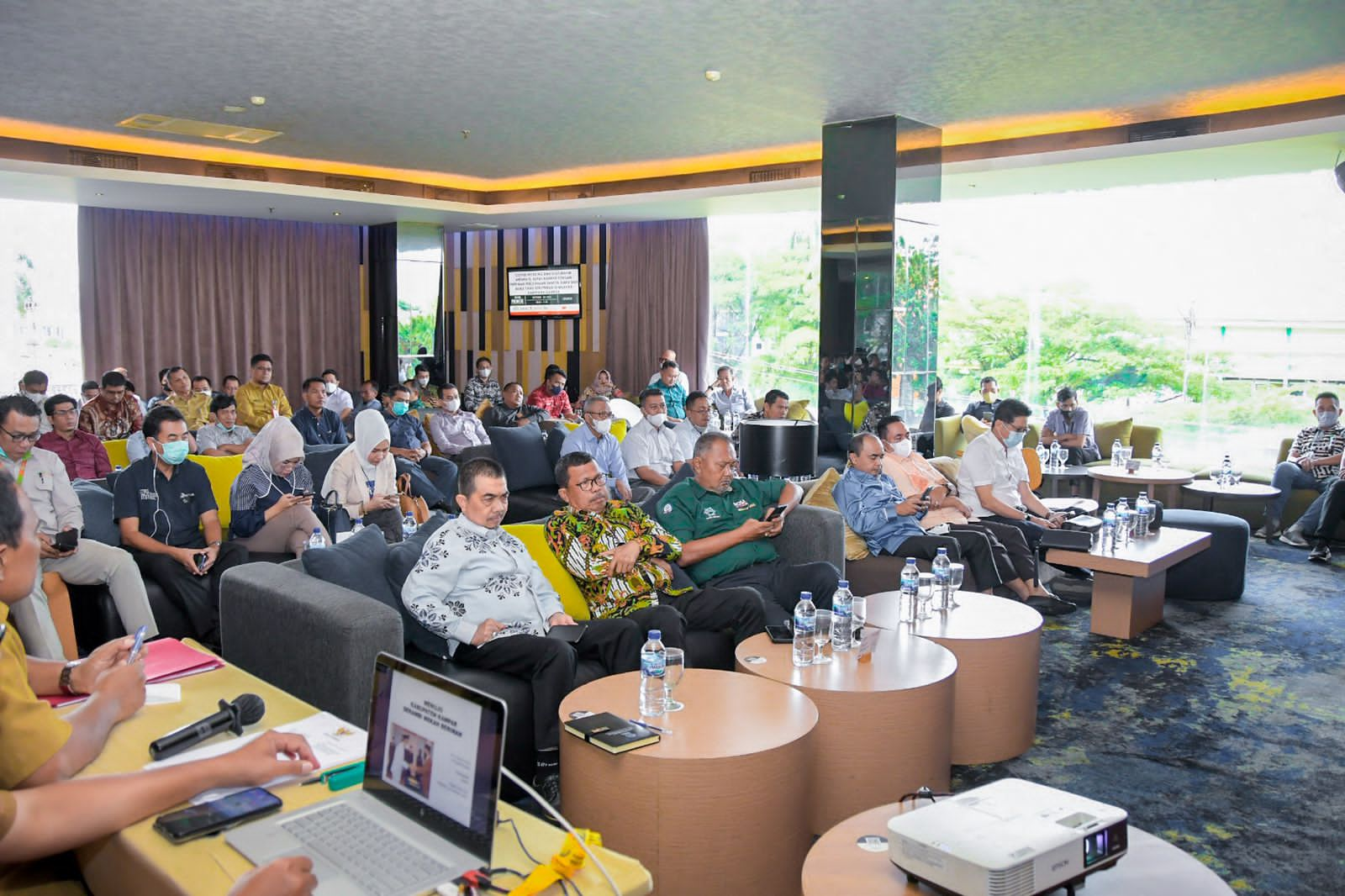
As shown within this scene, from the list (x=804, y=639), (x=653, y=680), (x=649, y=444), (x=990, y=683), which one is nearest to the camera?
(x=653, y=680)

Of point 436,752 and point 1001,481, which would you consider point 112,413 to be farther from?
point 436,752

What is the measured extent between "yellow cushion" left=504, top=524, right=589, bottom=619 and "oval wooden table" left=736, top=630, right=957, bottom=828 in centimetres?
114

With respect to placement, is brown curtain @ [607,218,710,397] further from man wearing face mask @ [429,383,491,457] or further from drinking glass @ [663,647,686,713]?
drinking glass @ [663,647,686,713]

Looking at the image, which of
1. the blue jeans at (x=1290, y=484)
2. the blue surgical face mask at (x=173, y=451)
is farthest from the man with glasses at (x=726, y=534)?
the blue jeans at (x=1290, y=484)

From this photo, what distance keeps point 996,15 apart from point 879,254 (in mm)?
2700

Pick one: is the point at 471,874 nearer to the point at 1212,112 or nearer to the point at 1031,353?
the point at 1212,112

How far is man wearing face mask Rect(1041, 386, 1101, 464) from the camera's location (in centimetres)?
948

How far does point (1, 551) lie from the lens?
70.4 inches

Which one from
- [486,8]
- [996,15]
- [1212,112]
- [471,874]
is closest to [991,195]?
[1212,112]

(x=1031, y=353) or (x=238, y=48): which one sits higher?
(x=238, y=48)

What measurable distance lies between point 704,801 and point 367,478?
399 centimetres

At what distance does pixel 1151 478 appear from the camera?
322 inches

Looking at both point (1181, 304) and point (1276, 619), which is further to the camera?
point (1181, 304)

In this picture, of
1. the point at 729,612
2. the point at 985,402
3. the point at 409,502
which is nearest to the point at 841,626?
the point at 729,612
